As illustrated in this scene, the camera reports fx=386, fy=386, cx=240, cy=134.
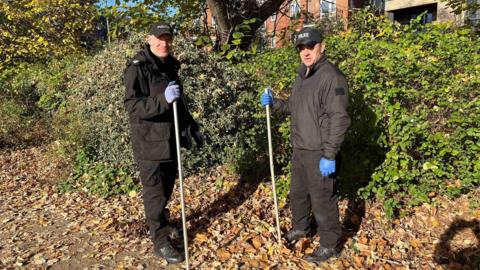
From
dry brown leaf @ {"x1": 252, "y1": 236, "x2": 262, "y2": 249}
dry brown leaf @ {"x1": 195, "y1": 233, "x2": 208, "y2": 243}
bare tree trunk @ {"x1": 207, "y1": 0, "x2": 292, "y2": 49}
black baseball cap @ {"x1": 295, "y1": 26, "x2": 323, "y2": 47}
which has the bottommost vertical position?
dry brown leaf @ {"x1": 252, "y1": 236, "x2": 262, "y2": 249}

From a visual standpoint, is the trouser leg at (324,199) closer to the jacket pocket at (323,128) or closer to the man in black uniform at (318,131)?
the man in black uniform at (318,131)

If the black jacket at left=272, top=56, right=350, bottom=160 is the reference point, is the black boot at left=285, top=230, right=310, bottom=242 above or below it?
below

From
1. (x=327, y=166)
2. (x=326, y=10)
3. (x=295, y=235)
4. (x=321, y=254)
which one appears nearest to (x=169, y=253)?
(x=295, y=235)

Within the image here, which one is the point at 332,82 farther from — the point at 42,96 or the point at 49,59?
the point at 49,59

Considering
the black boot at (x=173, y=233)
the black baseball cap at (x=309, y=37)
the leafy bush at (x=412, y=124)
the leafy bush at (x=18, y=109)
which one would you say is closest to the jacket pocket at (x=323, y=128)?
the black baseball cap at (x=309, y=37)

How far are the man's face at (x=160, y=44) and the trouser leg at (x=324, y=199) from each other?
165 cm

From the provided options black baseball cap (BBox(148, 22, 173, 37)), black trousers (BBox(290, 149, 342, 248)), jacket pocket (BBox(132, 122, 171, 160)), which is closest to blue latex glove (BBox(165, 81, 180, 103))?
jacket pocket (BBox(132, 122, 171, 160))

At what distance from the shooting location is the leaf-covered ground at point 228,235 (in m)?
3.83

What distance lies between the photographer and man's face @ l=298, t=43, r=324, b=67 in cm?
340

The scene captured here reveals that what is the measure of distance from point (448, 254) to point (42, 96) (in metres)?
8.79

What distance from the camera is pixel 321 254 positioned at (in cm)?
373

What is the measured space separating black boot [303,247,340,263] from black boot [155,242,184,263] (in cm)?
127

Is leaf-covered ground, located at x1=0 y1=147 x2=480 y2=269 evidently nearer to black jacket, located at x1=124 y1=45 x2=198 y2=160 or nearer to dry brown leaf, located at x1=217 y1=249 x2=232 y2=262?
dry brown leaf, located at x1=217 y1=249 x2=232 y2=262

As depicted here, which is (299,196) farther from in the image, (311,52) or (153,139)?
(153,139)
